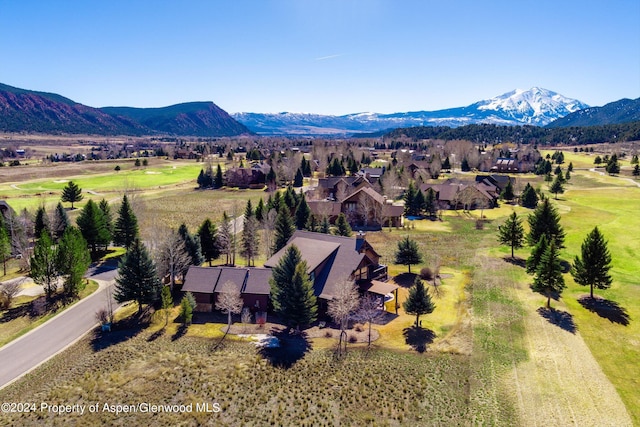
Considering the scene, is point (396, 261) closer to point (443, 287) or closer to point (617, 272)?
point (443, 287)

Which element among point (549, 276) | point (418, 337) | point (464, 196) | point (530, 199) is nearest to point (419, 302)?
point (418, 337)

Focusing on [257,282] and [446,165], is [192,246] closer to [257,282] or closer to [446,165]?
[257,282]

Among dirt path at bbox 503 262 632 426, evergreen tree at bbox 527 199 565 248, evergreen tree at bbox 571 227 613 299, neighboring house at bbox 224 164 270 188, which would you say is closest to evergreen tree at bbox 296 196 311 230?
evergreen tree at bbox 527 199 565 248

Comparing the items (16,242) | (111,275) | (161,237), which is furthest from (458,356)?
(16,242)

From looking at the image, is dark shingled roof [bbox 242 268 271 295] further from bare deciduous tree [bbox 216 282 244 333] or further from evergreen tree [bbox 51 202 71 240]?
evergreen tree [bbox 51 202 71 240]

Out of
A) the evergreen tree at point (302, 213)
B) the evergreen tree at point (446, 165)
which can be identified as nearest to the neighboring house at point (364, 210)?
the evergreen tree at point (302, 213)

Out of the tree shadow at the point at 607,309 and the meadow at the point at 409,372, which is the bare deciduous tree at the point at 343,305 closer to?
the meadow at the point at 409,372
